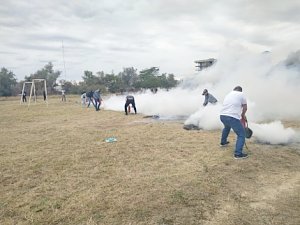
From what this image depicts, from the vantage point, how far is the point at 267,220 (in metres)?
4.50

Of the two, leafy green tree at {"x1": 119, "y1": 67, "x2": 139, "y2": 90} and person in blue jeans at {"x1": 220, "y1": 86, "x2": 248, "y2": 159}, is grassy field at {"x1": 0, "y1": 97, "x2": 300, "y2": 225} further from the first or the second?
leafy green tree at {"x1": 119, "y1": 67, "x2": 139, "y2": 90}

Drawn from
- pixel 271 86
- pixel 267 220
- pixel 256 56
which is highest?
pixel 256 56

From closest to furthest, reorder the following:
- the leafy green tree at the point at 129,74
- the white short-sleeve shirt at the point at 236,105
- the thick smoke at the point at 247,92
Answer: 1. the white short-sleeve shirt at the point at 236,105
2. the thick smoke at the point at 247,92
3. the leafy green tree at the point at 129,74

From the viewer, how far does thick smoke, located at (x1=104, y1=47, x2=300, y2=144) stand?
14.4 meters

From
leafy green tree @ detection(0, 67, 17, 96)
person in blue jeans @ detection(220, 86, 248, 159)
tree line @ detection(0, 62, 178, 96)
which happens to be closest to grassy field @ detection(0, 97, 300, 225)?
person in blue jeans @ detection(220, 86, 248, 159)

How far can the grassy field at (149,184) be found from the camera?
4781 mm

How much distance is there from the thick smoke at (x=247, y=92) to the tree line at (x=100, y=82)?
39654 mm

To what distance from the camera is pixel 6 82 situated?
72.6 m

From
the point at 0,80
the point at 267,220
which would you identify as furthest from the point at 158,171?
the point at 0,80

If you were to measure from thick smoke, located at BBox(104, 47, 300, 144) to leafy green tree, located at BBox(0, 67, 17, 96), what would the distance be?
57.8m

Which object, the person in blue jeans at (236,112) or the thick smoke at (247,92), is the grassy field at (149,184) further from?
the thick smoke at (247,92)

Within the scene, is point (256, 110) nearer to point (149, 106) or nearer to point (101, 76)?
point (149, 106)

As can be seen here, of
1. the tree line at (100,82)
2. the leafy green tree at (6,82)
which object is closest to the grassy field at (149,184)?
the tree line at (100,82)

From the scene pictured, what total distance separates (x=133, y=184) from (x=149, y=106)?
587 inches
